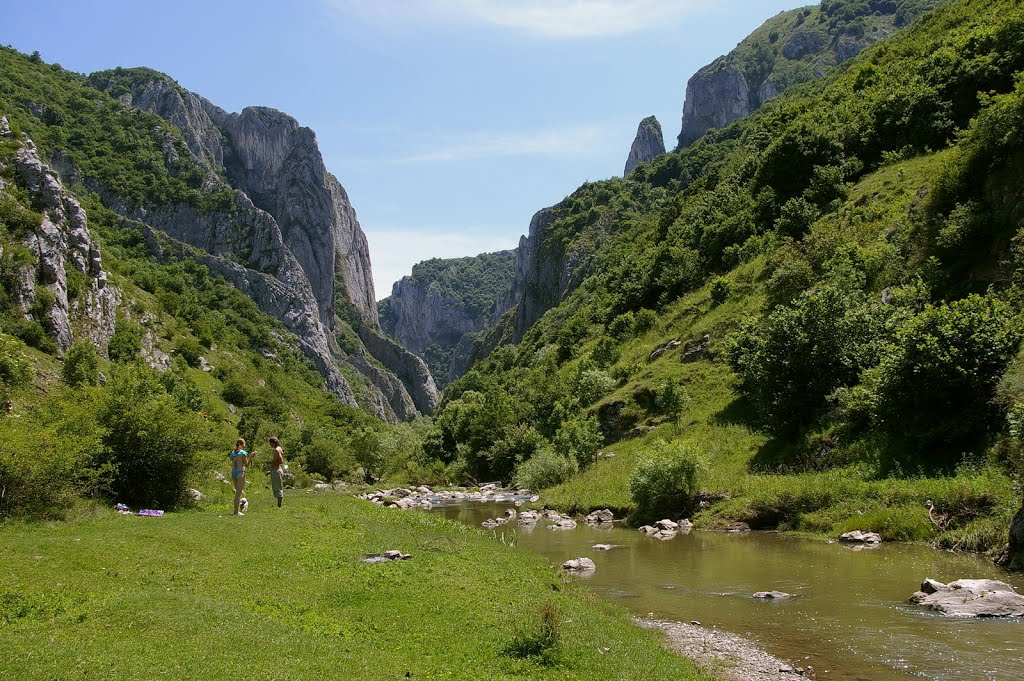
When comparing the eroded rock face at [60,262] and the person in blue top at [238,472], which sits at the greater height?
the eroded rock face at [60,262]

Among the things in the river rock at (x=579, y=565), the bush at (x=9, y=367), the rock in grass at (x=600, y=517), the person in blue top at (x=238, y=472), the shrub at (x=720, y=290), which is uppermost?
A: the shrub at (x=720, y=290)

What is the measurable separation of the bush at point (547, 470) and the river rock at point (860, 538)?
83.4ft

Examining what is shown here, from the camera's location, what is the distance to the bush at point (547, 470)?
4784 cm

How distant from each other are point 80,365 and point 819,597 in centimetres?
5710

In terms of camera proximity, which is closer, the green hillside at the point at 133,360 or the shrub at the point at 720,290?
the green hillside at the point at 133,360

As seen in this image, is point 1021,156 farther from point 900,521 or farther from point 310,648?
point 310,648

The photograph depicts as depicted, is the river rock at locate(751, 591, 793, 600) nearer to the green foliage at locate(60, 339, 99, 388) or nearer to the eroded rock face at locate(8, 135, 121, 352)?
the green foliage at locate(60, 339, 99, 388)

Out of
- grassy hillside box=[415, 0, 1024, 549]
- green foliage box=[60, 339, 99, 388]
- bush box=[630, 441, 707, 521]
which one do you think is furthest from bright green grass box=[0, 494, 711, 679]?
green foliage box=[60, 339, 99, 388]

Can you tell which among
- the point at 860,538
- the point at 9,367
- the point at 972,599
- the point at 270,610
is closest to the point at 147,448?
the point at 270,610

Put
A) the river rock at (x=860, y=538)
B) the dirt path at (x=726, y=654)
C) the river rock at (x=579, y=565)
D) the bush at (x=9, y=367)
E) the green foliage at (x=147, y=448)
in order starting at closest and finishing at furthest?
the dirt path at (x=726, y=654) → the river rock at (x=579, y=565) → the green foliage at (x=147, y=448) → the river rock at (x=860, y=538) → the bush at (x=9, y=367)

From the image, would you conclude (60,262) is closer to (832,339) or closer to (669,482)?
(669,482)

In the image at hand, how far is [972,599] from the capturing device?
47.2 ft

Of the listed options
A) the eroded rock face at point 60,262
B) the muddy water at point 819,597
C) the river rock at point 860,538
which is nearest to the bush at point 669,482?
the muddy water at point 819,597

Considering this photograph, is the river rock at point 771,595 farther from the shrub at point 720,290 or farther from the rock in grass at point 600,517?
the shrub at point 720,290
